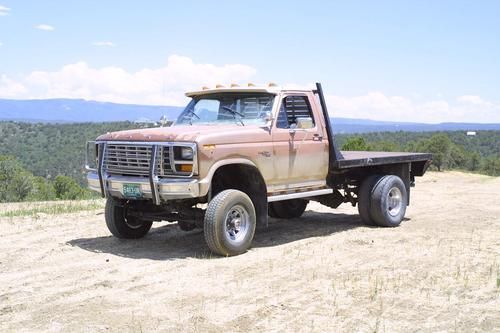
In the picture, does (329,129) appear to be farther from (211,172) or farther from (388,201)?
(211,172)

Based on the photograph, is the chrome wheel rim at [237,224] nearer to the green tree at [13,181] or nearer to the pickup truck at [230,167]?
the pickup truck at [230,167]

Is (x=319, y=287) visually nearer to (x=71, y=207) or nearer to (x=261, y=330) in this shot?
(x=261, y=330)

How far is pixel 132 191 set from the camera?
776 centimetres

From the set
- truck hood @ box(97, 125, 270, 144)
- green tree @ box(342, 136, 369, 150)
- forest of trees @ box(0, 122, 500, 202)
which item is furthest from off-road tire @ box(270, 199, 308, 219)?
green tree @ box(342, 136, 369, 150)

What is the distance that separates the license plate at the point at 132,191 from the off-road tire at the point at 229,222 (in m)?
0.87

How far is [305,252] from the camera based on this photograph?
796cm

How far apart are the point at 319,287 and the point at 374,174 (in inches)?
174

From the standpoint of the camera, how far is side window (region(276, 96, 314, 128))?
865 cm

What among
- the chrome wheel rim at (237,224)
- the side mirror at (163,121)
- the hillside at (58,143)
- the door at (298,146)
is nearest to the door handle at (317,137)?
the door at (298,146)

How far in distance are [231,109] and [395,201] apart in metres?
3.32

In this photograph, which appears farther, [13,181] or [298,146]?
[13,181]

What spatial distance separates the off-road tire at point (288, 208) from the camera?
11109 mm

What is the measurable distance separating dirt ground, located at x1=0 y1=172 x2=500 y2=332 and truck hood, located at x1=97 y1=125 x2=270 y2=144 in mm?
1427

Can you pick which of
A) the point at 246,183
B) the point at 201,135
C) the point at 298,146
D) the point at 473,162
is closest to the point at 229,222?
the point at 246,183
